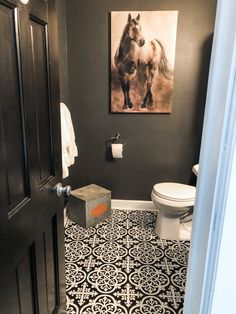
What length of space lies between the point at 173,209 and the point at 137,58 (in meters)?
1.54

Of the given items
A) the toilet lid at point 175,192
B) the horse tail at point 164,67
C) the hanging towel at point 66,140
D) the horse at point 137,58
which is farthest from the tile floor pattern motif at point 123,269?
the horse tail at point 164,67

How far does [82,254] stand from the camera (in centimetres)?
220

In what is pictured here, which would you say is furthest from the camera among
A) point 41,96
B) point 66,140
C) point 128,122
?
point 128,122

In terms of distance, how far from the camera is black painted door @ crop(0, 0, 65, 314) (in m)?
0.80

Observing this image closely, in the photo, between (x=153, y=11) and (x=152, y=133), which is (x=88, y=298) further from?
(x=153, y=11)

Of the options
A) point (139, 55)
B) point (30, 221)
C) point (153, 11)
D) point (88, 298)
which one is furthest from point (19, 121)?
point (153, 11)

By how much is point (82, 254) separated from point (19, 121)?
163cm

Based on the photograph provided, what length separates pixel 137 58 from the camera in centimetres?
261

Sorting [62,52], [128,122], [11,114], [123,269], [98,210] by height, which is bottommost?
[123,269]

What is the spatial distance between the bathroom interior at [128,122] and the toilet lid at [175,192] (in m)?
0.43

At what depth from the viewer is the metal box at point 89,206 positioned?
2602 millimetres

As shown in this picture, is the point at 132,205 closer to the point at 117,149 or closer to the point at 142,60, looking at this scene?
the point at 117,149

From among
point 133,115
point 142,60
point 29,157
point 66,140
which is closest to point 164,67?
point 142,60

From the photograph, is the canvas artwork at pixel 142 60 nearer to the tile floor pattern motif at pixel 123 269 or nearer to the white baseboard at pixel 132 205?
the white baseboard at pixel 132 205
